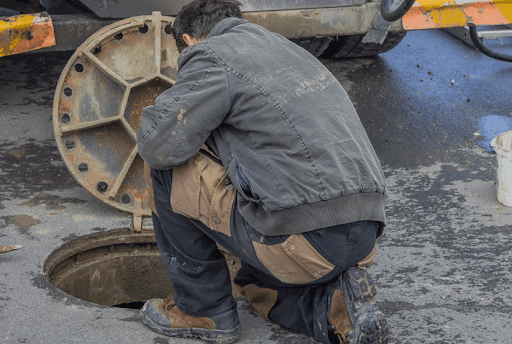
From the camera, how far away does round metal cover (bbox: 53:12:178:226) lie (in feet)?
11.0

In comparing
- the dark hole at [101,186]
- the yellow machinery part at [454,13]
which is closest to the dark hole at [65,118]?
the dark hole at [101,186]

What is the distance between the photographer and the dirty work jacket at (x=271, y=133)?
2055 mm

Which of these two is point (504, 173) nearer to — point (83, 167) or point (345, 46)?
point (345, 46)

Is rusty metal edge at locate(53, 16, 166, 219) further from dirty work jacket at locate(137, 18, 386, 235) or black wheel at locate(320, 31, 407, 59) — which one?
black wheel at locate(320, 31, 407, 59)

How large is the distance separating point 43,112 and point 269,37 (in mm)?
2849

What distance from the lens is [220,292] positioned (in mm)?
2463

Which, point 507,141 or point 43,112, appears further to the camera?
point 43,112

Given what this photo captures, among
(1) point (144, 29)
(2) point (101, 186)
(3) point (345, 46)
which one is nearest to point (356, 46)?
(3) point (345, 46)

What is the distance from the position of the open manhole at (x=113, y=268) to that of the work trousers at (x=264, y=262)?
64cm

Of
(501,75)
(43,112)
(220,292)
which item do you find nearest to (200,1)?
(220,292)

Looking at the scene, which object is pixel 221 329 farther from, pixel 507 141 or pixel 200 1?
pixel 507 141

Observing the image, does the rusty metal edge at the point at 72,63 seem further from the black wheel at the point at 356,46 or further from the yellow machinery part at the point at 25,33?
the black wheel at the point at 356,46

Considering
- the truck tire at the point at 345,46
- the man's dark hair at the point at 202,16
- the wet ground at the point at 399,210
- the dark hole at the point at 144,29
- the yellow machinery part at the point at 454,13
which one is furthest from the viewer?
the truck tire at the point at 345,46

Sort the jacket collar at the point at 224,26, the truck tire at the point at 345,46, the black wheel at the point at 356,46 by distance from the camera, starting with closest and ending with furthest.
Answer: the jacket collar at the point at 224,26 → the truck tire at the point at 345,46 → the black wheel at the point at 356,46
